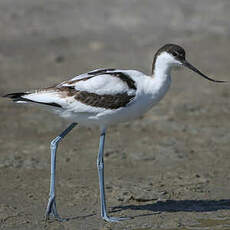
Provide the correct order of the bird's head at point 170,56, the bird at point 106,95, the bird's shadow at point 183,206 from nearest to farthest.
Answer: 1. the bird at point 106,95
2. the bird's head at point 170,56
3. the bird's shadow at point 183,206

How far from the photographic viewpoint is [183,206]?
267 inches

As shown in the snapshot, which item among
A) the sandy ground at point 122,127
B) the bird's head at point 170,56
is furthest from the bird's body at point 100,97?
the sandy ground at point 122,127

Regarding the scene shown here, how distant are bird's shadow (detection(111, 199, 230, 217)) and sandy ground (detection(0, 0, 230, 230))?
0.04 feet

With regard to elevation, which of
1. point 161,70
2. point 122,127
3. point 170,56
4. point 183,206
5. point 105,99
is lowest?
point 183,206

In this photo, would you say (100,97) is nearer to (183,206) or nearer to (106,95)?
(106,95)

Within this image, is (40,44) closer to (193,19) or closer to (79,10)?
(79,10)

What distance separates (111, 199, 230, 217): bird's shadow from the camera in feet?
21.9

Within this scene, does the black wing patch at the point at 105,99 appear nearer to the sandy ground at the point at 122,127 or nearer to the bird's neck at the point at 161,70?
the bird's neck at the point at 161,70

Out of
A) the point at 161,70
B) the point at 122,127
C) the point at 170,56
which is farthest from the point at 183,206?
the point at 122,127

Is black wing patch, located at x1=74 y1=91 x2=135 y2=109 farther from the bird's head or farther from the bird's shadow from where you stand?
the bird's shadow

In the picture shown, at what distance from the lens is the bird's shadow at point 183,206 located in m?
6.67

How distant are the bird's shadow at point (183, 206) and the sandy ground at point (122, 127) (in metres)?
0.01

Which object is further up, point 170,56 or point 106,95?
point 170,56

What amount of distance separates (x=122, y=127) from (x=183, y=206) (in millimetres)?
2640
